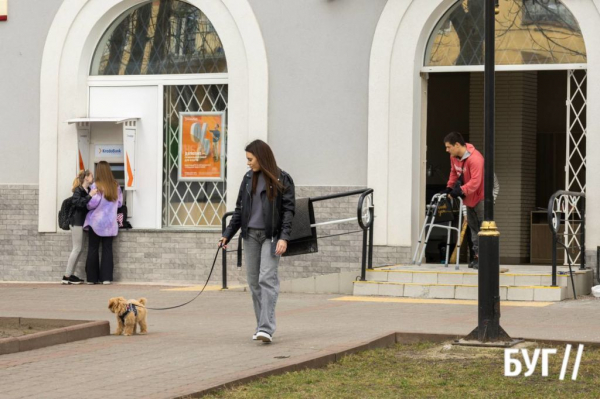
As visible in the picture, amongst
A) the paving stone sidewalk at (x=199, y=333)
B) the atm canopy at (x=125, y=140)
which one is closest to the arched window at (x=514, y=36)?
the paving stone sidewalk at (x=199, y=333)

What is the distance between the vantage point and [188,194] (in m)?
18.6

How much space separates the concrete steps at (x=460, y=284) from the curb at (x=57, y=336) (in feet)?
16.3

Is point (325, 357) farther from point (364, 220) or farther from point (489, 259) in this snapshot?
point (364, 220)

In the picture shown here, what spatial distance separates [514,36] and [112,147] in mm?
6724

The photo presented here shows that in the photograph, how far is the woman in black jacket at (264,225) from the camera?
1040 centimetres

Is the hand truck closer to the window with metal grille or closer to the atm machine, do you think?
the window with metal grille

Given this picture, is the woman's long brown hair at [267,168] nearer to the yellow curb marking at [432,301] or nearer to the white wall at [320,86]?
the yellow curb marking at [432,301]

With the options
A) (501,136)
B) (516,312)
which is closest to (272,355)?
(516,312)

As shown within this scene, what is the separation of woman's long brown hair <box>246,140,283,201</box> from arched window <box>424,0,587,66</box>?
23.2ft

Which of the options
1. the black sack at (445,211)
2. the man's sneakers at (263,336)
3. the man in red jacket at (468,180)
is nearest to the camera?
the man's sneakers at (263,336)

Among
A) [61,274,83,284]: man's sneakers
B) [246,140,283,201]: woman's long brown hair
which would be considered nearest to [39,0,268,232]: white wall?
[61,274,83,284]: man's sneakers

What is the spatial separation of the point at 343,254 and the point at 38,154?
540 centimetres

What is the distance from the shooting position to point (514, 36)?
16.6 m

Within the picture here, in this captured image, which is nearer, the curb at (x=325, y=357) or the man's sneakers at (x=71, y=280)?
the curb at (x=325, y=357)
